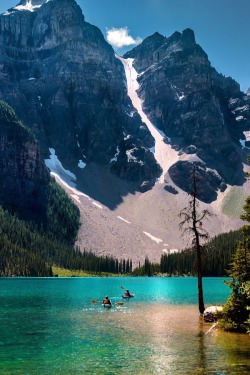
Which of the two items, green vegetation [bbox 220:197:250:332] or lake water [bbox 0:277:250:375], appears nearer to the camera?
lake water [bbox 0:277:250:375]

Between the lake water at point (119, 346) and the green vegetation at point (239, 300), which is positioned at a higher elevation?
the green vegetation at point (239, 300)

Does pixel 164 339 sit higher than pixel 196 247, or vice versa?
pixel 196 247

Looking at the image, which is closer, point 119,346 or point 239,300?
point 119,346

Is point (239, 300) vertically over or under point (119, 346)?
over

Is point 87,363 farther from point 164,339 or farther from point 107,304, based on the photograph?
point 107,304

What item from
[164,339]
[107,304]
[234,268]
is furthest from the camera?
[107,304]

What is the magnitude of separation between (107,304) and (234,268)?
28303 mm

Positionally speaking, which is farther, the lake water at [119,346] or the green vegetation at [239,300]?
the green vegetation at [239,300]

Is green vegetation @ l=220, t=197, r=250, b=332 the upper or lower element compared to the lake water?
upper

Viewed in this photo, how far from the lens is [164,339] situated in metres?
32.5

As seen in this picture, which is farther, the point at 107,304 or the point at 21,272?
the point at 21,272

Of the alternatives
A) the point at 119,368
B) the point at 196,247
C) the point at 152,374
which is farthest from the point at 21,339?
the point at 196,247

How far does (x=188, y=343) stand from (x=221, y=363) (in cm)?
648

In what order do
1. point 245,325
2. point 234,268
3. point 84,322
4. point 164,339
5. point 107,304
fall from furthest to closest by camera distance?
point 107,304 < point 84,322 < point 234,268 < point 245,325 < point 164,339
